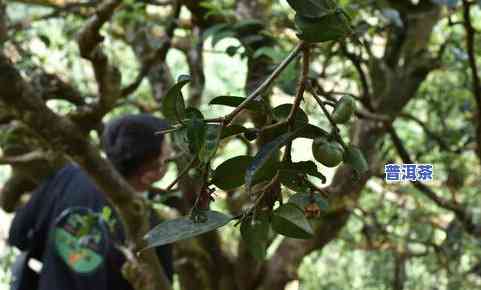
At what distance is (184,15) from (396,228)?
2.51ft

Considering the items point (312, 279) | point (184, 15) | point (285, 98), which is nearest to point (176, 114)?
point (285, 98)

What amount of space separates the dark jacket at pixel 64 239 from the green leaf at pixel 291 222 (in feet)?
2.49

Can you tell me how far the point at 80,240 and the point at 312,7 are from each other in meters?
0.85

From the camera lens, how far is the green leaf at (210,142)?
39 centimetres

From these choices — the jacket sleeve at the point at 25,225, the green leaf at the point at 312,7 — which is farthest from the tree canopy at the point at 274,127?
the jacket sleeve at the point at 25,225

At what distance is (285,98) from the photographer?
1.11m

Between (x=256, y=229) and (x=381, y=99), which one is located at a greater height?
(x=256, y=229)

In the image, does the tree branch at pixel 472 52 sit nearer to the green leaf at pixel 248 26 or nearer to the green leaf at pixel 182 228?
the green leaf at pixel 248 26

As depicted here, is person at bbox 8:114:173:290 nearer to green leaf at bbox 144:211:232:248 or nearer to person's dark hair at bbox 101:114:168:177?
person's dark hair at bbox 101:114:168:177

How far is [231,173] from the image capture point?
45 centimetres

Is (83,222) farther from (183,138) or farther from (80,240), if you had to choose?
(183,138)

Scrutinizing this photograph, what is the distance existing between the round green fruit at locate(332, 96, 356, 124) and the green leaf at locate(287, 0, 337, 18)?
0.05 m

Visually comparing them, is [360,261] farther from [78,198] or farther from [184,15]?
[78,198]

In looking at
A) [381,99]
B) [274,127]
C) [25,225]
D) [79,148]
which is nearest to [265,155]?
[274,127]
